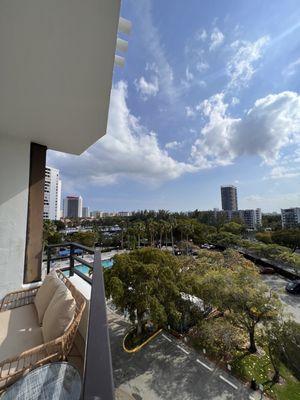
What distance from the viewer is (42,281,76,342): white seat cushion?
1.41 meters

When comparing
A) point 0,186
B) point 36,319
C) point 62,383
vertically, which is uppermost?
point 0,186

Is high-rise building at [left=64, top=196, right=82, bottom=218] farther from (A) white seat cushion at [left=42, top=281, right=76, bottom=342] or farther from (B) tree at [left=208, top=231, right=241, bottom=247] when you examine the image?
(A) white seat cushion at [left=42, top=281, right=76, bottom=342]

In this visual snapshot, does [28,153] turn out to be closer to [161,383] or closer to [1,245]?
[1,245]

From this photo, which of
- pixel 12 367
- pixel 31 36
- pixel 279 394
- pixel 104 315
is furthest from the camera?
pixel 279 394

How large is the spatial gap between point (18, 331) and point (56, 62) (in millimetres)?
2296

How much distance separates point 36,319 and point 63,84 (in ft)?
7.39

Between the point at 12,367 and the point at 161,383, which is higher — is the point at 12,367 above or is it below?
above

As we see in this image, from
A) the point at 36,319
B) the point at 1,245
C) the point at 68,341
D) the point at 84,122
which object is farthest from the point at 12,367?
the point at 84,122

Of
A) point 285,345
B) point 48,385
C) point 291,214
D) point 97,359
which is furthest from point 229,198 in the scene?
point 97,359


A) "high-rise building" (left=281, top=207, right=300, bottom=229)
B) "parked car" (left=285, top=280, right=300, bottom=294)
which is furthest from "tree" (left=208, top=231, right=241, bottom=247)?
"high-rise building" (left=281, top=207, right=300, bottom=229)

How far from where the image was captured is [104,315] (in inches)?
27.2

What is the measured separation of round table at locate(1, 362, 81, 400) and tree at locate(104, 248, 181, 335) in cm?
605

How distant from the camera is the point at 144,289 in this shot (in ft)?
22.6

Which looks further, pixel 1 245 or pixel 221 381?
pixel 221 381
